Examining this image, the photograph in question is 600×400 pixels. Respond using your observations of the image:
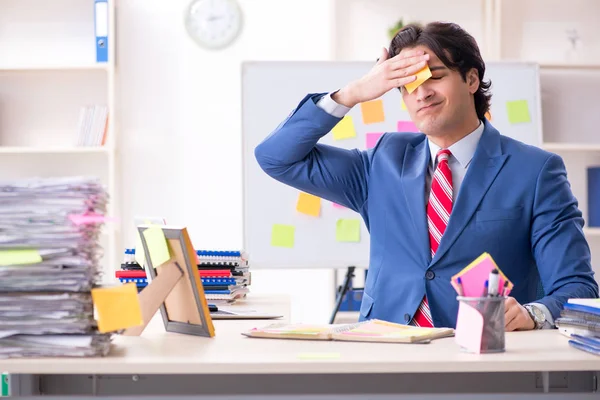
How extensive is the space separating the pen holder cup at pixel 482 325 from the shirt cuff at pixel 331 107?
0.89 metres

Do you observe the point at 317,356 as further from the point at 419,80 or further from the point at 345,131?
the point at 345,131

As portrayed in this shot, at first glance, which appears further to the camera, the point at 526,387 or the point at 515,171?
the point at 515,171

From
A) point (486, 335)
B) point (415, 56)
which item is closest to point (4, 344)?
point (486, 335)

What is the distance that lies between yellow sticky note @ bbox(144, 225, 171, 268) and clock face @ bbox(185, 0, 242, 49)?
2984 mm

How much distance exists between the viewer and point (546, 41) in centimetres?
458

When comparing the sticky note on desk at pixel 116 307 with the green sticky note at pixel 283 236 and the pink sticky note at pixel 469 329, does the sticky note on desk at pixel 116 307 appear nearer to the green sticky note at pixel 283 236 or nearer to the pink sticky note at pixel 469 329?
the pink sticky note at pixel 469 329

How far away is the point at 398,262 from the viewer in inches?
86.1

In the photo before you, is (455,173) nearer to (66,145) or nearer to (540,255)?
(540,255)

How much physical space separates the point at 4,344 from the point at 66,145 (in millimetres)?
3305

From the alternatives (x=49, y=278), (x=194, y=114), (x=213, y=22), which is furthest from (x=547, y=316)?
(x=213, y=22)

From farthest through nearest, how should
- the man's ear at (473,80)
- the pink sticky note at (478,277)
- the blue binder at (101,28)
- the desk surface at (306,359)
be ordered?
the blue binder at (101,28) < the man's ear at (473,80) < the pink sticky note at (478,277) < the desk surface at (306,359)

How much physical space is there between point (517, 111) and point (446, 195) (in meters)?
1.77

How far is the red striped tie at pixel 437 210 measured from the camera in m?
2.14

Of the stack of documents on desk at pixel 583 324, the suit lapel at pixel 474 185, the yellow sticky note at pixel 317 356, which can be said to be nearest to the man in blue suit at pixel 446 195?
the suit lapel at pixel 474 185
